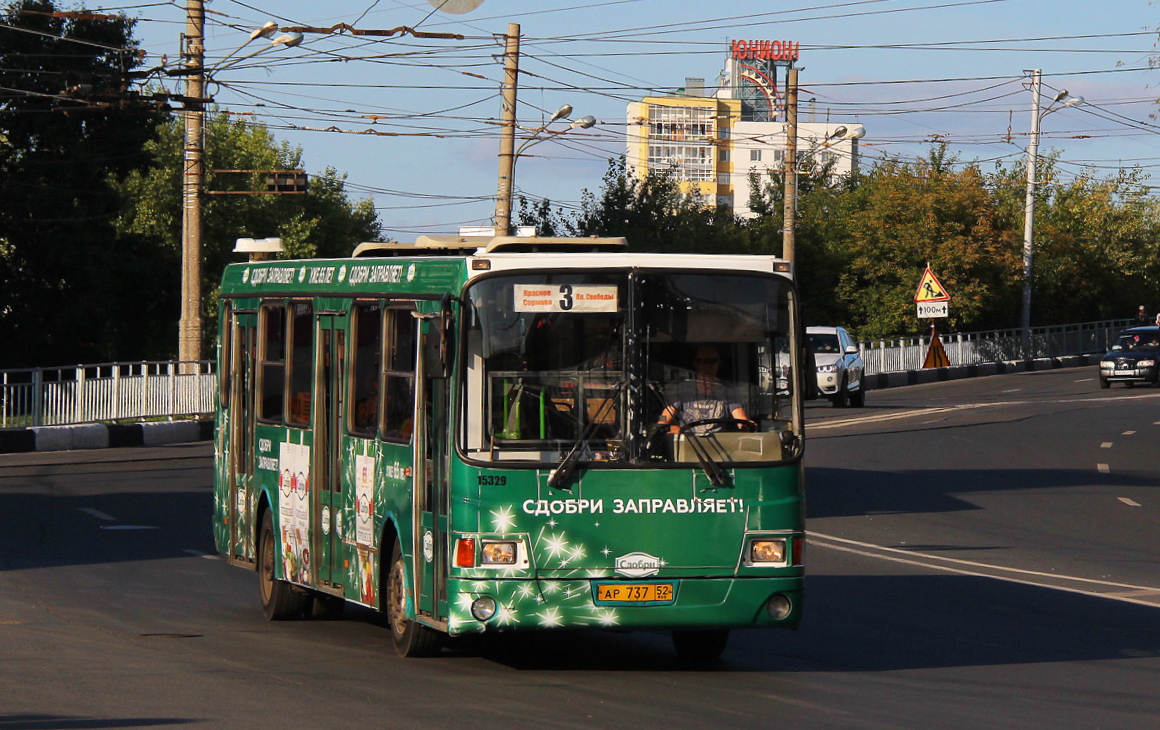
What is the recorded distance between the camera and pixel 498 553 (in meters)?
8.83

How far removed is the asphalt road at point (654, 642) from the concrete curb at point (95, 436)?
Answer: 6127 millimetres

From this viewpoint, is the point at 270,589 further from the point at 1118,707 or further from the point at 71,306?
the point at 71,306

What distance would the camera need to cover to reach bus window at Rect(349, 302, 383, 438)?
10070 mm

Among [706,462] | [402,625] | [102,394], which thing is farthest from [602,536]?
[102,394]

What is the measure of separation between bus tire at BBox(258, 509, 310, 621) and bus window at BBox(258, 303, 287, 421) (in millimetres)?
742

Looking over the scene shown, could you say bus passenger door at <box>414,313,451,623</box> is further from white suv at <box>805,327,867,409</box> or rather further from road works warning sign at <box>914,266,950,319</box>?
road works warning sign at <box>914,266,950,319</box>

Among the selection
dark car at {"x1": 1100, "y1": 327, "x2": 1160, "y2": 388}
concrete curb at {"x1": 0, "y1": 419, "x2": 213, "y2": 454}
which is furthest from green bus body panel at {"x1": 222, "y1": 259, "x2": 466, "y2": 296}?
dark car at {"x1": 1100, "y1": 327, "x2": 1160, "y2": 388}

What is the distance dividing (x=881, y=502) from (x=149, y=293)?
37214 mm

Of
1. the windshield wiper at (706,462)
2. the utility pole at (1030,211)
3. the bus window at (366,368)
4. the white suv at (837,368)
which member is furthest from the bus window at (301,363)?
the utility pole at (1030,211)

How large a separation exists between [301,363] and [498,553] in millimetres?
2910

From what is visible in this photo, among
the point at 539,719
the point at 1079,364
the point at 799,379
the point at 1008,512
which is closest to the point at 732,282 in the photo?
the point at 799,379

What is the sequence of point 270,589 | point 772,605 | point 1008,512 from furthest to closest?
point 1008,512 < point 270,589 < point 772,605

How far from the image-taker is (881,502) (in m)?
21.0

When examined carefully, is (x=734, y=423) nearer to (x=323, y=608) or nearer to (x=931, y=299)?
(x=323, y=608)
